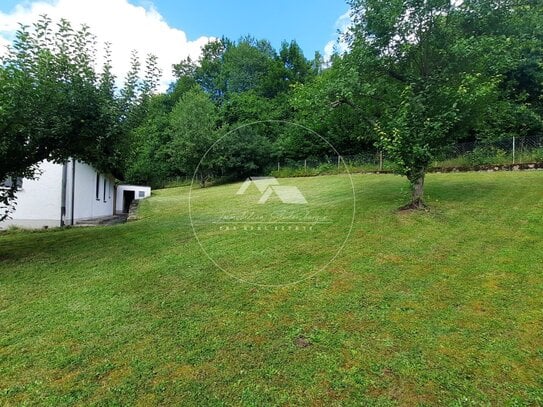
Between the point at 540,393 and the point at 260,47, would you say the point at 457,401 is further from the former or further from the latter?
the point at 260,47

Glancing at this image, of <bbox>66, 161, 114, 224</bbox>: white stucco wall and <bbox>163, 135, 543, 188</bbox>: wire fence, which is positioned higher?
<bbox>163, 135, 543, 188</bbox>: wire fence

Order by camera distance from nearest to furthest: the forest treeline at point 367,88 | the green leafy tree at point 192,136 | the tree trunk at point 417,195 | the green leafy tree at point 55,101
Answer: the green leafy tree at point 55,101 < the forest treeline at point 367,88 < the tree trunk at point 417,195 < the green leafy tree at point 192,136

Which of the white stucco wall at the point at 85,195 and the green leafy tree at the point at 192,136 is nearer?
the white stucco wall at the point at 85,195

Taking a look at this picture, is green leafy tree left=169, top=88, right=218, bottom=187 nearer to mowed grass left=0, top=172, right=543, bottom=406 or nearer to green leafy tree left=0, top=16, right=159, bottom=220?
green leafy tree left=0, top=16, right=159, bottom=220

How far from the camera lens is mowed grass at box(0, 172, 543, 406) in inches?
95.1

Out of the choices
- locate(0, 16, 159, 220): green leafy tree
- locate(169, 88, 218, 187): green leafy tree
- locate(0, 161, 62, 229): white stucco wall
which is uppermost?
locate(169, 88, 218, 187): green leafy tree

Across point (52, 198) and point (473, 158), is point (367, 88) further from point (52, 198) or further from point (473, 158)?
point (52, 198)

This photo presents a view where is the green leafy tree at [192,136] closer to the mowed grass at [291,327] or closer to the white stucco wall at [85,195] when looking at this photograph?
the white stucco wall at [85,195]

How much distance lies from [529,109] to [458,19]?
13473mm

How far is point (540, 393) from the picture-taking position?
90.0 inches

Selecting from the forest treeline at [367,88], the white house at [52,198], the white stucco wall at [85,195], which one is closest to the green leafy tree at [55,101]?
the forest treeline at [367,88]

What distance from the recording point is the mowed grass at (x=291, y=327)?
242 cm

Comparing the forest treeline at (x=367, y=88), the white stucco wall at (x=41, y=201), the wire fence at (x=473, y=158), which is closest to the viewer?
the forest treeline at (x=367, y=88)

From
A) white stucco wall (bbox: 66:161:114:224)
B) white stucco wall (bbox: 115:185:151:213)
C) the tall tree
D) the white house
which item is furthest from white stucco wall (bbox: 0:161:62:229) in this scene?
the tall tree
